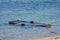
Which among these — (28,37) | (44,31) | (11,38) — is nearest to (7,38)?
(11,38)

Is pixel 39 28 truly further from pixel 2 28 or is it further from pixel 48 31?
pixel 2 28

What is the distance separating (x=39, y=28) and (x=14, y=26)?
205cm

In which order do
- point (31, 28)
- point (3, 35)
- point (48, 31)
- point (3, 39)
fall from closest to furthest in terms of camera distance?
1. point (3, 39)
2. point (3, 35)
3. point (48, 31)
4. point (31, 28)

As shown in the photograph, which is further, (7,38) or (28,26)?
(28,26)

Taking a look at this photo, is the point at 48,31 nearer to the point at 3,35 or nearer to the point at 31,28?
the point at 31,28

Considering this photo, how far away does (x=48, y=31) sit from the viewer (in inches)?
725

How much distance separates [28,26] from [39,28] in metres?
1.05

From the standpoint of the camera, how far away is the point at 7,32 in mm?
18219

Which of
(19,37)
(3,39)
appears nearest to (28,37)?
(19,37)

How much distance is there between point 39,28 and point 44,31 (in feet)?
3.80

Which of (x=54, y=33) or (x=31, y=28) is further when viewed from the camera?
(x=31, y=28)

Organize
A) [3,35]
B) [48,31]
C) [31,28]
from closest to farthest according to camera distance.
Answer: [3,35]
[48,31]
[31,28]

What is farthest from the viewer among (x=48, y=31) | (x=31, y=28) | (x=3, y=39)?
(x=31, y=28)

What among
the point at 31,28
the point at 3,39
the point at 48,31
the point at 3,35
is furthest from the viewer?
the point at 31,28
